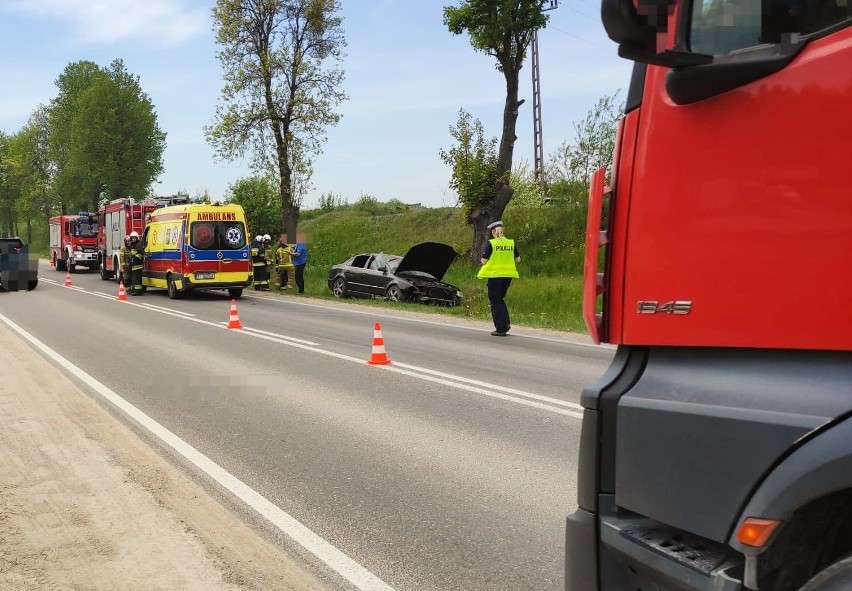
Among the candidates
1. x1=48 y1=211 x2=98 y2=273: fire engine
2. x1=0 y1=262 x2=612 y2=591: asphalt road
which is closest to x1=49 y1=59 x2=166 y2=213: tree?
x1=48 y1=211 x2=98 y2=273: fire engine

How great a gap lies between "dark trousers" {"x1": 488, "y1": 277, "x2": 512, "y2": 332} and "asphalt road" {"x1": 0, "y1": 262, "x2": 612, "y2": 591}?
47 cm

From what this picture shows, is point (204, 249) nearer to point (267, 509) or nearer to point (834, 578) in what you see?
point (267, 509)

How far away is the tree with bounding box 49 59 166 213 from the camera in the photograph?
57.9 metres

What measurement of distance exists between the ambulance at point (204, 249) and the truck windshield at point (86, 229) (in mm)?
20097

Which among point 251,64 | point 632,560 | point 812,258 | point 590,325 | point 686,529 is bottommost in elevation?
point 632,560

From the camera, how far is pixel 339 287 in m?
22.9

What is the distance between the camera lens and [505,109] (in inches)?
954

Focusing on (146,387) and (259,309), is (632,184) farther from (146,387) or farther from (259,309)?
(259,309)

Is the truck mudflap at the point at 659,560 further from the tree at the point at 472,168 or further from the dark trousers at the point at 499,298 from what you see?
the tree at the point at 472,168

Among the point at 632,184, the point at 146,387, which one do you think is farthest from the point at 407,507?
the point at 146,387

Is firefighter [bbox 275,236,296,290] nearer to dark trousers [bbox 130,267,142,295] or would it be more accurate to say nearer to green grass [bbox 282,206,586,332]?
green grass [bbox 282,206,586,332]

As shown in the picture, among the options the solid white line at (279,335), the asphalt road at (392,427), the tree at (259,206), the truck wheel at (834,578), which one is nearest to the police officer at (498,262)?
the asphalt road at (392,427)

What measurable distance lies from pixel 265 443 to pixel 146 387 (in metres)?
3.11

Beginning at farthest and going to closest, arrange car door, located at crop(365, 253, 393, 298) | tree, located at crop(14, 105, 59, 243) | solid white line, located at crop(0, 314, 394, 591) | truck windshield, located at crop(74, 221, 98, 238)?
tree, located at crop(14, 105, 59, 243) < truck windshield, located at crop(74, 221, 98, 238) < car door, located at crop(365, 253, 393, 298) < solid white line, located at crop(0, 314, 394, 591)
